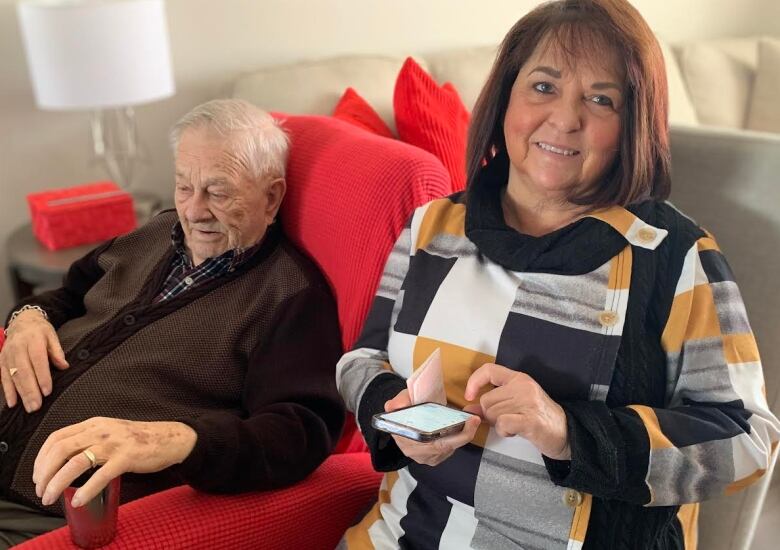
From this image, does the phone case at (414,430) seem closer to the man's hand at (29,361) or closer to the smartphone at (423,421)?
the smartphone at (423,421)

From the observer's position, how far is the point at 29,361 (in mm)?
1339

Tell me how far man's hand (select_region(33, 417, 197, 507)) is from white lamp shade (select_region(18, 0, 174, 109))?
1.25 metres

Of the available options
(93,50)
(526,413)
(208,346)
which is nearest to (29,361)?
(208,346)

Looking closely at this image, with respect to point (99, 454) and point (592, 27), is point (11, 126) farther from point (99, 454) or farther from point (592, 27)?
point (592, 27)

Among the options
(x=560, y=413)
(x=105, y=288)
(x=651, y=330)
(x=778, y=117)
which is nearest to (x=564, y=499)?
(x=560, y=413)

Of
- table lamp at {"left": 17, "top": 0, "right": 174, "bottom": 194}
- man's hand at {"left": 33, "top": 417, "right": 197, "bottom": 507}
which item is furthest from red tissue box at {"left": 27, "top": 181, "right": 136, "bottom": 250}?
man's hand at {"left": 33, "top": 417, "right": 197, "bottom": 507}

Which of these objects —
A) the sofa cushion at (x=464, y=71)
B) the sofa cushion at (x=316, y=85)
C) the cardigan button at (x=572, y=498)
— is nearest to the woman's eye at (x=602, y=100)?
the cardigan button at (x=572, y=498)

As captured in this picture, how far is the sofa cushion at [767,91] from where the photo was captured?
3135 millimetres

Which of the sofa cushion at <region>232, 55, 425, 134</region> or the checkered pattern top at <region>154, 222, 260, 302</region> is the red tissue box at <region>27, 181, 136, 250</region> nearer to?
the sofa cushion at <region>232, 55, 425, 134</region>

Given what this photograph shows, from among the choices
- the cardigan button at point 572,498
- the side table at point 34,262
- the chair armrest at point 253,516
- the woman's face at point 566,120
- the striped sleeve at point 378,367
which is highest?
the woman's face at point 566,120

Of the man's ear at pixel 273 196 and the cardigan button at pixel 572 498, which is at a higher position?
the man's ear at pixel 273 196

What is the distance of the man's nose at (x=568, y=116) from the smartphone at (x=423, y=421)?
1.36ft

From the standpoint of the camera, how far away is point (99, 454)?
0.98 meters

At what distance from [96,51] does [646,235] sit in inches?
59.6
